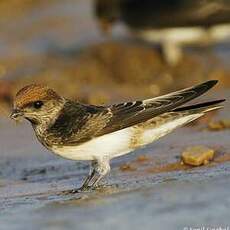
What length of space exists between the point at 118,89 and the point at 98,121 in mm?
4478

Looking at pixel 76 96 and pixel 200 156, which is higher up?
pixel 76 96

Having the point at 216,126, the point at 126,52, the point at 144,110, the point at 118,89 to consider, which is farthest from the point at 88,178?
the point at 126,52

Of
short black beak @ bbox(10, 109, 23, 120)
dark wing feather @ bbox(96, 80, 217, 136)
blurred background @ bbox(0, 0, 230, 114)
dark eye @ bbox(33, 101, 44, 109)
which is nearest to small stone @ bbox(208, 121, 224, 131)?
dark wing feather @ bbox(96, 80, 217, 136)

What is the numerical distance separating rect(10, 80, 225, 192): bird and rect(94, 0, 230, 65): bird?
5.71 metres

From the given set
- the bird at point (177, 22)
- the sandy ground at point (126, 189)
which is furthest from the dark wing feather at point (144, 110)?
the bird at point (177, 22)

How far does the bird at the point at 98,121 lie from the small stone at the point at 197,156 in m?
0.25

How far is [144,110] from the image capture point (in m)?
6.87

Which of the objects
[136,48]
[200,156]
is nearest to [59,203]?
[200,156]

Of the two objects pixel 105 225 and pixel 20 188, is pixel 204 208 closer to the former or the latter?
pixel 105 225

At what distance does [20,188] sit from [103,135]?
→ 2.49 ft

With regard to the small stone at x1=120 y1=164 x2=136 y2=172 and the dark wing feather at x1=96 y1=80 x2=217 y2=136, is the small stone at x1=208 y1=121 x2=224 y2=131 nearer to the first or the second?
the small stone at x1=120 y1=164 x2=136 y2=172

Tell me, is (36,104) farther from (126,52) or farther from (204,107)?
(126,52)

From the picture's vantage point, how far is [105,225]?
5.20 m

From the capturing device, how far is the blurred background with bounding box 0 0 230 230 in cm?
553
